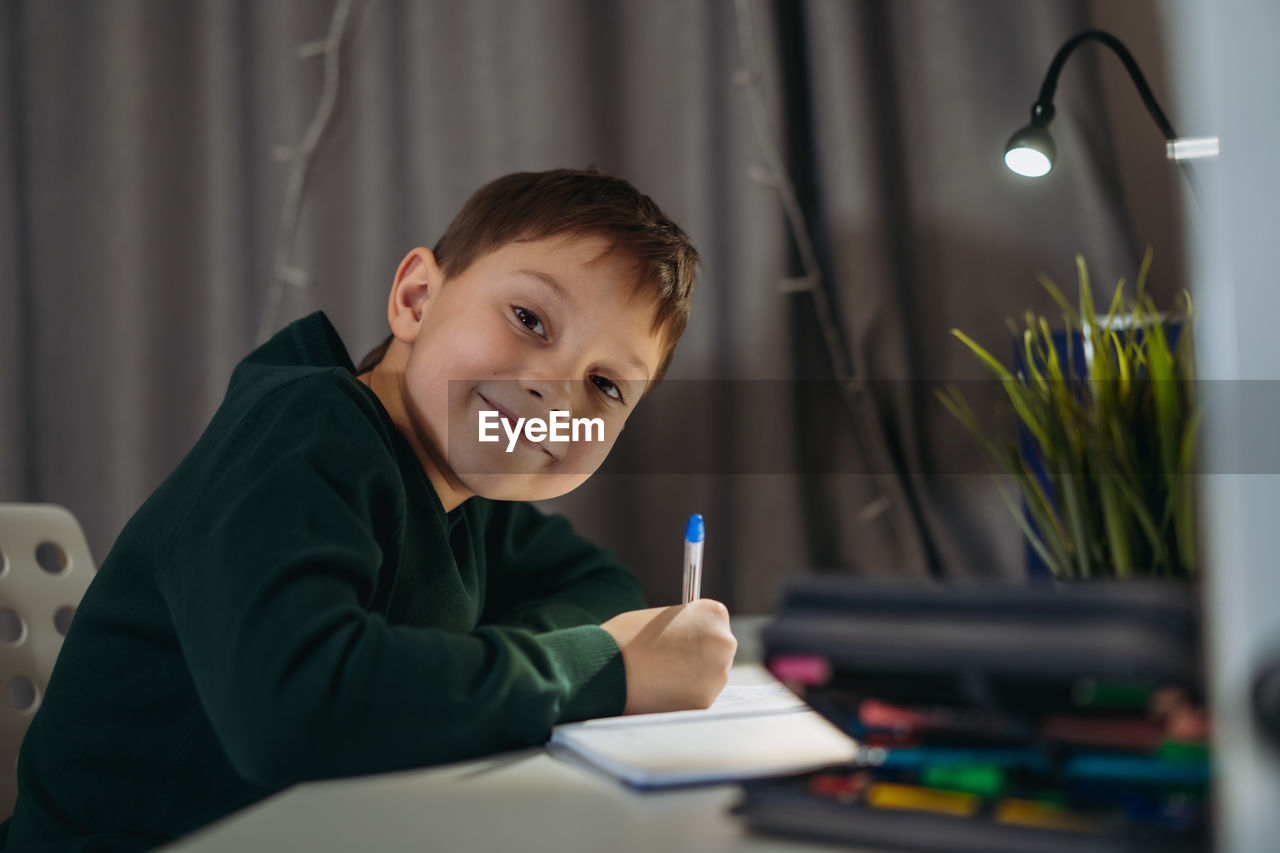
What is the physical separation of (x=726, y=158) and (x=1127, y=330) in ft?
2.96

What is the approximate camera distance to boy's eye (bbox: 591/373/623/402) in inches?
36.9

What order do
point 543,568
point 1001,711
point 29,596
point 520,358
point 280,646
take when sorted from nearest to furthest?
point 1001,711
point 280,646
point 520,358
point 29,596
point 543,568

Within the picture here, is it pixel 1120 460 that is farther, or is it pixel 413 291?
pixel 413 291

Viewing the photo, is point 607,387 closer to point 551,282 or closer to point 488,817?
point 551,282

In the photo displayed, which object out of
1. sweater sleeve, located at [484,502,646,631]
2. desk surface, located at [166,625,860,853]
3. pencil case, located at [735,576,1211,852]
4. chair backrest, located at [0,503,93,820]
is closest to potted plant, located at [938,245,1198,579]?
pencil case, located at [735,576,1211,852]

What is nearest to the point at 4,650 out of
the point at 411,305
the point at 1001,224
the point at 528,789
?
the point at 411,305

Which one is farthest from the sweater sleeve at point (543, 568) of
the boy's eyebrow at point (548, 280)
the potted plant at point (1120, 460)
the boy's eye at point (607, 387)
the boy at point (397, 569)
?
the potted plant at point (1120, 460)

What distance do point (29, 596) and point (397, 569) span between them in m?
0.51

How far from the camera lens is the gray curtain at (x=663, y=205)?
1379 mm

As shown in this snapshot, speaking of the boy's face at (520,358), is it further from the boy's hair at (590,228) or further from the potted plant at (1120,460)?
the potted plant at (1120,460)

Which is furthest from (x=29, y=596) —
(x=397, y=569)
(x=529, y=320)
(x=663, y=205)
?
(x=663, y=205)

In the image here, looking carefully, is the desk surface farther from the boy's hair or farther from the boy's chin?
the boy's hair

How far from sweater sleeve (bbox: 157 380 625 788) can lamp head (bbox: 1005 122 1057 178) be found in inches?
27.4

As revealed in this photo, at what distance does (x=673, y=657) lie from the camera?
71 cm
